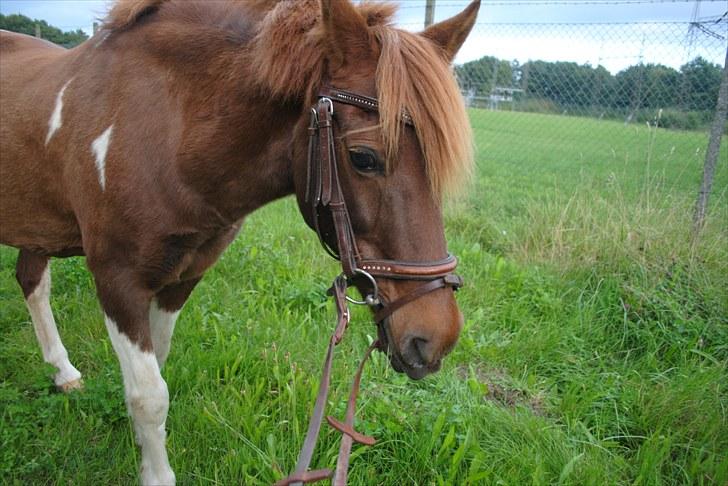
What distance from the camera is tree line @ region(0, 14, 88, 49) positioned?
39.0 feet

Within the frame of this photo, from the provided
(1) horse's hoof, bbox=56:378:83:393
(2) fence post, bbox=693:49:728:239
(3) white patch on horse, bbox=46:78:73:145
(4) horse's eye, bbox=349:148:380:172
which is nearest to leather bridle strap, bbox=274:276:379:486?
(4) horse's eye, bbox=349:148:380:172

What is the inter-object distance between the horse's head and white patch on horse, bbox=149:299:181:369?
133 cm

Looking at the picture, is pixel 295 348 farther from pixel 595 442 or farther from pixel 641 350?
pixel 641 350

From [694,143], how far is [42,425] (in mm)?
6959

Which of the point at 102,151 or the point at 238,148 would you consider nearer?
the point at 238,148

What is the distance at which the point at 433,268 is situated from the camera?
1.64 metres

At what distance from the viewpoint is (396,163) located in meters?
1.64

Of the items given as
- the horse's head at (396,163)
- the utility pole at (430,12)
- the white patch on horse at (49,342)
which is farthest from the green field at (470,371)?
the utility pole at (430,12)

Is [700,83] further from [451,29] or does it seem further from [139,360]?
[139,360]

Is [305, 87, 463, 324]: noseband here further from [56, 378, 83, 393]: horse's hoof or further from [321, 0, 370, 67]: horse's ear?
[56, 378, 83, 393]: horse's hoof

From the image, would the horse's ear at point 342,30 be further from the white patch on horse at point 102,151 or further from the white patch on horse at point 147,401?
the white patch on horse at point 147,401

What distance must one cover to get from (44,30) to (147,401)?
521 inches

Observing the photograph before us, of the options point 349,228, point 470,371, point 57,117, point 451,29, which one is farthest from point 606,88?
point 57,117

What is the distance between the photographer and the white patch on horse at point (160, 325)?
8.72ft
